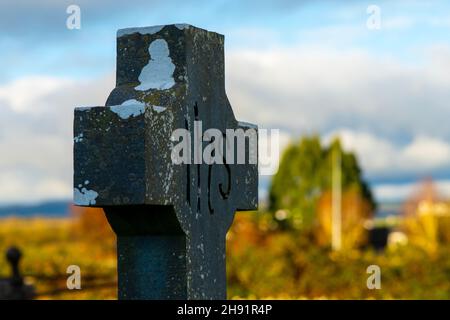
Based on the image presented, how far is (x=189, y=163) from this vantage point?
663 cm

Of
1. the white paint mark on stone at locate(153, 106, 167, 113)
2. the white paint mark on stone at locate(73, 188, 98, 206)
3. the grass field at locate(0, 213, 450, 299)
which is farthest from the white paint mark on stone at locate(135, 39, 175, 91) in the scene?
the grass field at locate(0, 213, 450, 299)

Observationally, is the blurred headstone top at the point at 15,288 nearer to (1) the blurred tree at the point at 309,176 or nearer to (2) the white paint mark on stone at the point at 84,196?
(2) the white paint mark on stone at the point at 84,196

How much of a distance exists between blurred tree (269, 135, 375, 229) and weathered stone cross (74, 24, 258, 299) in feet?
151

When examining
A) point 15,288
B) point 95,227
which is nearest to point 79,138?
point 15,288

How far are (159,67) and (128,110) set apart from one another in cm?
71

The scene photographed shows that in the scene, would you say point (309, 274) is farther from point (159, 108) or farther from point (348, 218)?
point (348, 218)

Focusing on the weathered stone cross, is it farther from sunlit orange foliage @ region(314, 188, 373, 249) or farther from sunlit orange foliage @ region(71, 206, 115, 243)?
sunlit orange foliage @ region(314, 188, 373, 249)

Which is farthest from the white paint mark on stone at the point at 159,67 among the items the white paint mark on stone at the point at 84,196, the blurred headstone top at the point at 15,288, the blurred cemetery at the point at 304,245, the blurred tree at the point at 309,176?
the blurred tree at the point at 309,176

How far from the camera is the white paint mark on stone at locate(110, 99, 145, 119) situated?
605 centimetres

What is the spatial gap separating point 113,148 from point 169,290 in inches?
43.1

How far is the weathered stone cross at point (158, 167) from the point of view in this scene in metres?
6.07

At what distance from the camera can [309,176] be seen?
54.7 m

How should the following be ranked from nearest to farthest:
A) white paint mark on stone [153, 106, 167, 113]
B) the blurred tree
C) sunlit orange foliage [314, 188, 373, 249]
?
white paint mark on stone [153, 106, 167, 113]
sunlit orange foliage [314, 188, 373, 249]
the blurred tree
